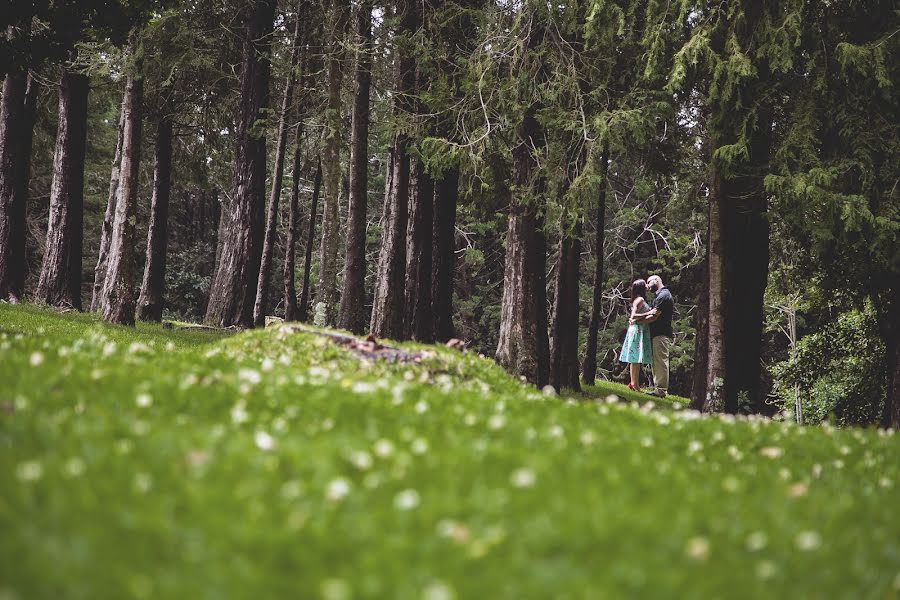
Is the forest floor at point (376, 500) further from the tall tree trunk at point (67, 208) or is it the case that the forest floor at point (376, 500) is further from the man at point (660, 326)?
the tall tree trunk at point (67, 208)

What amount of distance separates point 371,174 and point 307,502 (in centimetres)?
3031

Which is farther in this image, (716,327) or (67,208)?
(67,208)

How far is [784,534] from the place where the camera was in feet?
10.9

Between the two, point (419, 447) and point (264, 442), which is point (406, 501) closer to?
point (419, 447)

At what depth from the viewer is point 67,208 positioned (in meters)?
15.8

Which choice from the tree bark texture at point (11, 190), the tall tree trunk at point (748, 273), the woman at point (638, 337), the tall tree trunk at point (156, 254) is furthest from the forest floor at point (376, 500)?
the tall tree trunk at point (156, 254)

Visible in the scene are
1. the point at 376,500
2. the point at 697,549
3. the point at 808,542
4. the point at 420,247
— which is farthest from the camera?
the point at 420,247

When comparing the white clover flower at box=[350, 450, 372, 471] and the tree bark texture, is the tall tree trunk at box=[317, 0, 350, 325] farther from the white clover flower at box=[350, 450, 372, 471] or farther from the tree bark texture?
the white clover flower at box=[350, 450, 372, 471]

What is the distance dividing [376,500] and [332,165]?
14.7 metres

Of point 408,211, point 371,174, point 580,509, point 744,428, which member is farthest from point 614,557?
point 371,174

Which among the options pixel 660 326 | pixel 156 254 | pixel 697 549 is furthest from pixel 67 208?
pixel 697 549

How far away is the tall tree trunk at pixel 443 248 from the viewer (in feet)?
50.0

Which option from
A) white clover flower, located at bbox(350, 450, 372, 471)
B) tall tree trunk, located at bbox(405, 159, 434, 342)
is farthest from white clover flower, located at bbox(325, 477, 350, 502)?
tall tree trunk, located at bbox(405, 159, 434, 342)

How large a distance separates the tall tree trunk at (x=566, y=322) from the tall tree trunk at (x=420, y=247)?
2760mm
